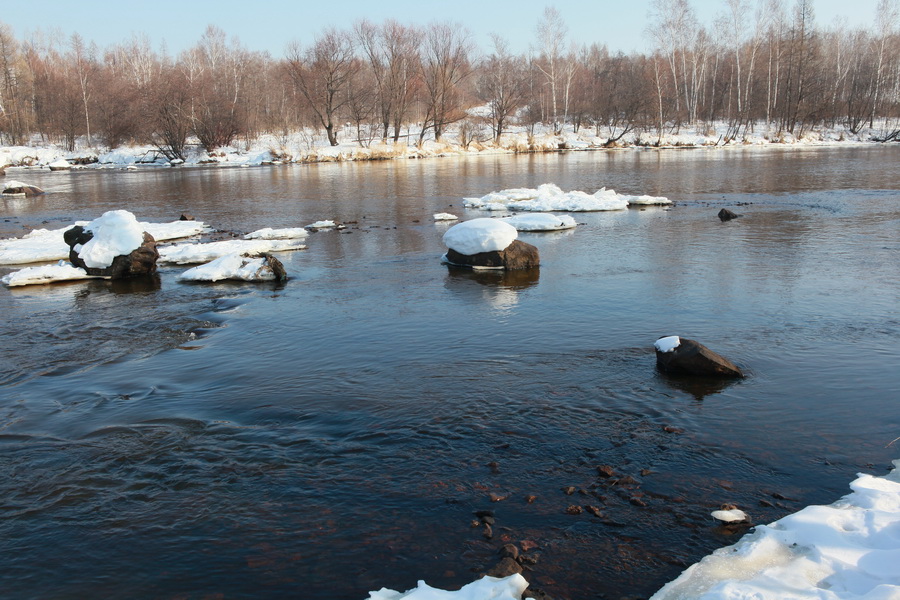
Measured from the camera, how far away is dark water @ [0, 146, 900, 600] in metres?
5.32

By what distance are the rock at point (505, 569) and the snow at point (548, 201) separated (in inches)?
881

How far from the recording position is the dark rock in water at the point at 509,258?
1587 cm

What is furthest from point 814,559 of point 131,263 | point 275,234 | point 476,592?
point 275,234

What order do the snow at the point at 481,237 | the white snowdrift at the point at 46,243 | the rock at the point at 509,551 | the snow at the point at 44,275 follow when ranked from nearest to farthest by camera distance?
the rock at the point at 509,551, the snow at the point at 44,275, the snow at the point at 481,237, the white snowdrift at the point at 46,243

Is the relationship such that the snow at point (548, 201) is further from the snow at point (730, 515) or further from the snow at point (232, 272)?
the snow at point (730, 515)

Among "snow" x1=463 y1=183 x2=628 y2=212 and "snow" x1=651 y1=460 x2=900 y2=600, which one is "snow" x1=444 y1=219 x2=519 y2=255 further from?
"snow" x1=651 y1=460 x2=900 y2=600

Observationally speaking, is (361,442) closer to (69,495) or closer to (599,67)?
(69,495)

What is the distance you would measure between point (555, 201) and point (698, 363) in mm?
19360

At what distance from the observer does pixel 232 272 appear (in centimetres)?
1547

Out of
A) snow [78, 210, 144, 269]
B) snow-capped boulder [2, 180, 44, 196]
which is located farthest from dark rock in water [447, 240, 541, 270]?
snow-capped boulder [2, 180, 44, 196]

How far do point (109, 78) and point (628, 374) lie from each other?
86120 millimetres

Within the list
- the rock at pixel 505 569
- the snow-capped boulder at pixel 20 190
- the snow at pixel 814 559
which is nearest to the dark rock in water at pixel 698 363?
the snow at pixel 814 559

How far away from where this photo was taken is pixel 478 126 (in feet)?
258

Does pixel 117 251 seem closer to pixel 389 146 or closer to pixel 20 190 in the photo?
pixel 20 190
